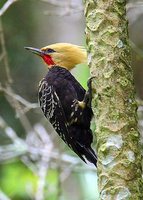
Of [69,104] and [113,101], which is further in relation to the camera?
[69,104]

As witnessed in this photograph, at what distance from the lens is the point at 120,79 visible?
2854mm

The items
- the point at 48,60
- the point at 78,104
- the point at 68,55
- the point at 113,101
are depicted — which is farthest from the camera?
the point at 48,60

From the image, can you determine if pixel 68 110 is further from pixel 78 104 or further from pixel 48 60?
pixel 48 60

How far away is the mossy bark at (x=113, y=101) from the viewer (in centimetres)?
273

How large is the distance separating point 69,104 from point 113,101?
2.61ft

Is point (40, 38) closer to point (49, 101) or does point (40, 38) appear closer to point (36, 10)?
point (36, 10)

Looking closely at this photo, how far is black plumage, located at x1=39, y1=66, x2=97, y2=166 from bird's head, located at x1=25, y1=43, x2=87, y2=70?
74mm

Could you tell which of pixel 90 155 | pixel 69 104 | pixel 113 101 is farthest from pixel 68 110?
pixel 113 101

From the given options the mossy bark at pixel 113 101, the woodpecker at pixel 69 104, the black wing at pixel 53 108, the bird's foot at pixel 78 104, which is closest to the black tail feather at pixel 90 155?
the woodpecker at pixel 69 104

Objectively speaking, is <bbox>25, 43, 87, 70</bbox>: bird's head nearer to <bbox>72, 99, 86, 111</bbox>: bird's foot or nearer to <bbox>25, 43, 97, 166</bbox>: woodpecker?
<bbox>25, 43, 97, 166</bbox>: woodpecker

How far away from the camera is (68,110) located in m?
3.61

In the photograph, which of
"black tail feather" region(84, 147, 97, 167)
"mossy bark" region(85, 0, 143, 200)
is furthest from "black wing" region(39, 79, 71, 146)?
"mossy bark" region(85, 0, 143, 200)

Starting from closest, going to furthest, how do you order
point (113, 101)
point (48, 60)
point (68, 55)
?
point (113, 101)
point (68, 55)
point (48, 60)

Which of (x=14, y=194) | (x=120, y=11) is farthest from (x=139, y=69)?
(x=120, y=11)
